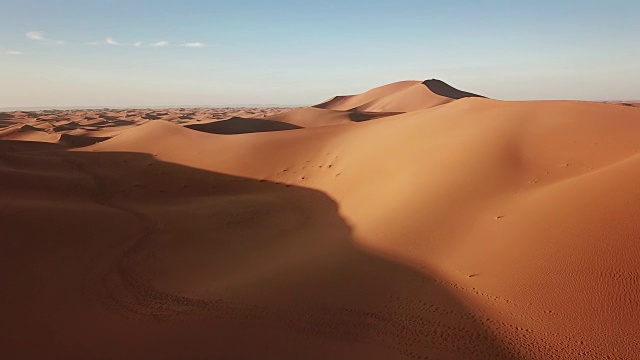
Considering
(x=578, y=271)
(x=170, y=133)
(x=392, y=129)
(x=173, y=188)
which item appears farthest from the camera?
(x=170, y=133)

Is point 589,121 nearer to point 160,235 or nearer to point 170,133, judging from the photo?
point 160,235

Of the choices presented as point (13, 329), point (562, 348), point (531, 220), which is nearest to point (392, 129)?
point (531, 220)

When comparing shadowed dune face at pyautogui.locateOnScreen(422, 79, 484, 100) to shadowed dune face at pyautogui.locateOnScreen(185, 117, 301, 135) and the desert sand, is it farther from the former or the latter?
the desert sand

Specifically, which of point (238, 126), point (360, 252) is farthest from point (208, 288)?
point (238, 126)

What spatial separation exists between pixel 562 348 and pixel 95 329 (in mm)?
5566

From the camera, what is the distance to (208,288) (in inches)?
263

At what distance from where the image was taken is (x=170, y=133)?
21.4 meters

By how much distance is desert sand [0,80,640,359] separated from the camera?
5098mm

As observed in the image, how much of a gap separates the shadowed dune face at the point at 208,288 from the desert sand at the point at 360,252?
31mm

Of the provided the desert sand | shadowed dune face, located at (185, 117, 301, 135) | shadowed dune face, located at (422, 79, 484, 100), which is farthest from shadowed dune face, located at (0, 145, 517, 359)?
shadowed dune face, located at (422, 79, 484, 100)

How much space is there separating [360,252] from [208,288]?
263 cm

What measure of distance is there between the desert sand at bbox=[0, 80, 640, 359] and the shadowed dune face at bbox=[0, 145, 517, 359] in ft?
0.10

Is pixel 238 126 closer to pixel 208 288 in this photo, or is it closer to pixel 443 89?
pixel 208 288

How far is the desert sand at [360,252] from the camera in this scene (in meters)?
5.10
